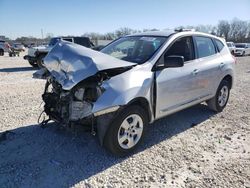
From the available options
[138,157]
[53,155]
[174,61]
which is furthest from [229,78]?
[53,155]

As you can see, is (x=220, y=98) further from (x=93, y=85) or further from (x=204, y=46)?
(x=93, y=85)

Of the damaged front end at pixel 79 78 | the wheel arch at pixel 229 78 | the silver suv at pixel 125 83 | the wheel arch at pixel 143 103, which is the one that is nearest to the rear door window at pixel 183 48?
the silver suv at pixel 125 83

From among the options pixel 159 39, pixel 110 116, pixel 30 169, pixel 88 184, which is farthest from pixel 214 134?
pixel 30 169

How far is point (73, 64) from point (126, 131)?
4.07 feet

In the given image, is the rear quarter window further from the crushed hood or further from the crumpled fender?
the crushed hood

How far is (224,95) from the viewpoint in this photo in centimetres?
611

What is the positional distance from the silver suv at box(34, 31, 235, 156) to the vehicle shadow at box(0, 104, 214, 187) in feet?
1.34

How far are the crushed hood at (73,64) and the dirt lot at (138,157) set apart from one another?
1.16 meters

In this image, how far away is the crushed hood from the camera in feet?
10.7

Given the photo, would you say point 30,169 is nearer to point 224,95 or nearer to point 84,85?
point 84,85

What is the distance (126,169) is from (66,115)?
1.16 meters

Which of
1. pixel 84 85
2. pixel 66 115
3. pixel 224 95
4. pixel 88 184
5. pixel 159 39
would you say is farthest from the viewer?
pixel 224 95

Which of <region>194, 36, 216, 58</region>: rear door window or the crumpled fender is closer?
the crumpled fender

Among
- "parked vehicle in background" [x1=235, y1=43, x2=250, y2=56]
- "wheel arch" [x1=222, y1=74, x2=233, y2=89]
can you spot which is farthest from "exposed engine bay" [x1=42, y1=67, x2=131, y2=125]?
"parked vehicle in background" [x1=235, y1=43, x2=250, y2=56]
